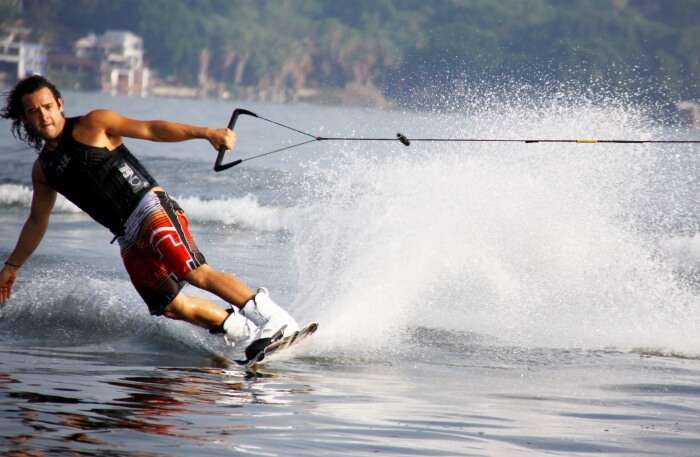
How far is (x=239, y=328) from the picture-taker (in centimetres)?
702

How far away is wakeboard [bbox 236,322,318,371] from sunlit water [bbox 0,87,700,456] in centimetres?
12

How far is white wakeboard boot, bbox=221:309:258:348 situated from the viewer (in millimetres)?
7004

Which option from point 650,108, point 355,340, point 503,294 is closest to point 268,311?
point 355,340

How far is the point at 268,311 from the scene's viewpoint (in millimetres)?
6953

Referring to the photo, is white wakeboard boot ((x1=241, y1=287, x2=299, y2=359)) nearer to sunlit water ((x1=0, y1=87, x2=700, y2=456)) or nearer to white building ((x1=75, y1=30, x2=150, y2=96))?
sunlit water ((x1=0, y1=87, x2=700, y2=456))

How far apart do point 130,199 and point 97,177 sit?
0.67 ft

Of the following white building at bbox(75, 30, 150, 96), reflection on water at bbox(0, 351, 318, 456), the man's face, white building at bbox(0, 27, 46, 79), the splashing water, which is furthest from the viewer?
white building at bbox(75, 30, 150, 96)

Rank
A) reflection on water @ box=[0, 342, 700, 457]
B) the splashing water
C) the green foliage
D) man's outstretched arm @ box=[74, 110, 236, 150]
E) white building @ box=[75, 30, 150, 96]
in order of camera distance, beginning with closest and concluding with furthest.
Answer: reflection on water @ box=[0, 342, 700, 457] < man's outstretched arm @ box=[74, 110, 236, 150] < the splashing water < the green foliage < white building @ box=[75, 30, 150, 96]

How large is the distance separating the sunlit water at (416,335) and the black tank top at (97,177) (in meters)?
0.85

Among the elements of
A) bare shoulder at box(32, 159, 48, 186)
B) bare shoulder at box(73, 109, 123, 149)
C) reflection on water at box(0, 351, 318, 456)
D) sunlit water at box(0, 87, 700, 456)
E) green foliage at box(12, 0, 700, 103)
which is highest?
green foliage at box(12, 0, 700, 103)

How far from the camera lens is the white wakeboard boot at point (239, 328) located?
23.0 ft

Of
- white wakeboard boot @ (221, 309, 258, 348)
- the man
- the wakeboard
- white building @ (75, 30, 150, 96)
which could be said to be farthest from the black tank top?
white building @ (75, 30, 150, 96)

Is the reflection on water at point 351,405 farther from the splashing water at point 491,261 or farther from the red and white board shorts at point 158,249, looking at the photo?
the splashing water at point 491,261

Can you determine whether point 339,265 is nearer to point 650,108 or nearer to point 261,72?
point 650,108
